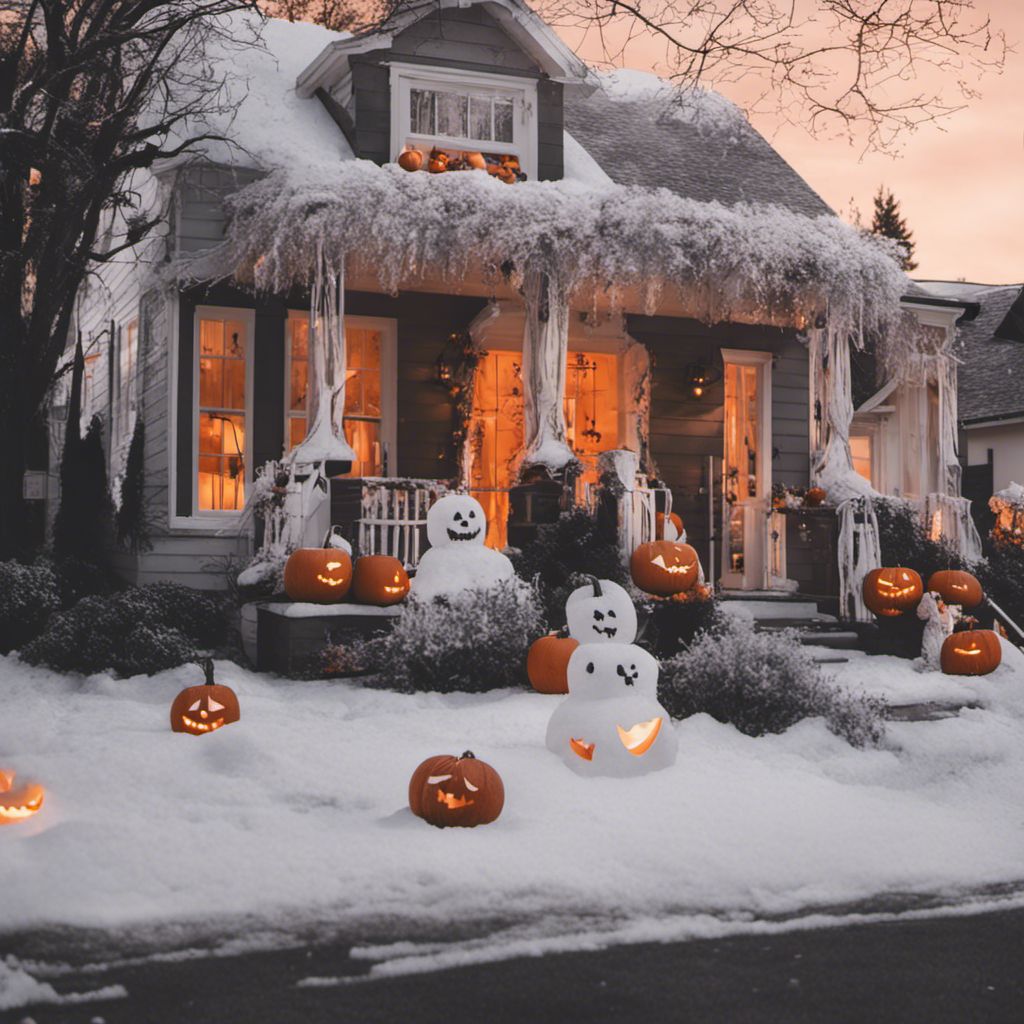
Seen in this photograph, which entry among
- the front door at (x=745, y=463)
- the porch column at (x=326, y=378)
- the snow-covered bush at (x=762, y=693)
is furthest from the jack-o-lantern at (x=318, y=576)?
the front door at (x=745, y=463)

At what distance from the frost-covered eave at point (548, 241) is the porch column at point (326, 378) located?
23 centimetres

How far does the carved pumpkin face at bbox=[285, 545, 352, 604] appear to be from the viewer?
917 cm

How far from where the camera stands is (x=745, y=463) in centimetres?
1406

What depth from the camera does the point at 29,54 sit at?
13.7 metres

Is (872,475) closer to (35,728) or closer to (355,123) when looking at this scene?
(355,123)

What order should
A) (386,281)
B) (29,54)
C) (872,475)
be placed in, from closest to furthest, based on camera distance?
(386,281)
(29,54)
(872,475)

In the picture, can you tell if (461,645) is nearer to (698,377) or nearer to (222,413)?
(222,413)

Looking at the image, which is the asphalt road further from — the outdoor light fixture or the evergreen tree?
the evergreen tree

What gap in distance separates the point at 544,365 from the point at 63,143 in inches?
191

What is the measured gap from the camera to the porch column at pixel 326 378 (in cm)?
1030

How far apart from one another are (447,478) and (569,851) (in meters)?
7.92

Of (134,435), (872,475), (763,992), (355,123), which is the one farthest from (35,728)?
(872,475)

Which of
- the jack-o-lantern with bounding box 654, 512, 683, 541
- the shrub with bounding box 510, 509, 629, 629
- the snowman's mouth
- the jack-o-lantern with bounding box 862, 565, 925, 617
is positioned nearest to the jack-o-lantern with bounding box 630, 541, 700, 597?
the shrub with bounding box 510, 509, 629, 629

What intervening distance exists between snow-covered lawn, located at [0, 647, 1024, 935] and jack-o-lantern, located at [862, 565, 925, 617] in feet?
9.43
